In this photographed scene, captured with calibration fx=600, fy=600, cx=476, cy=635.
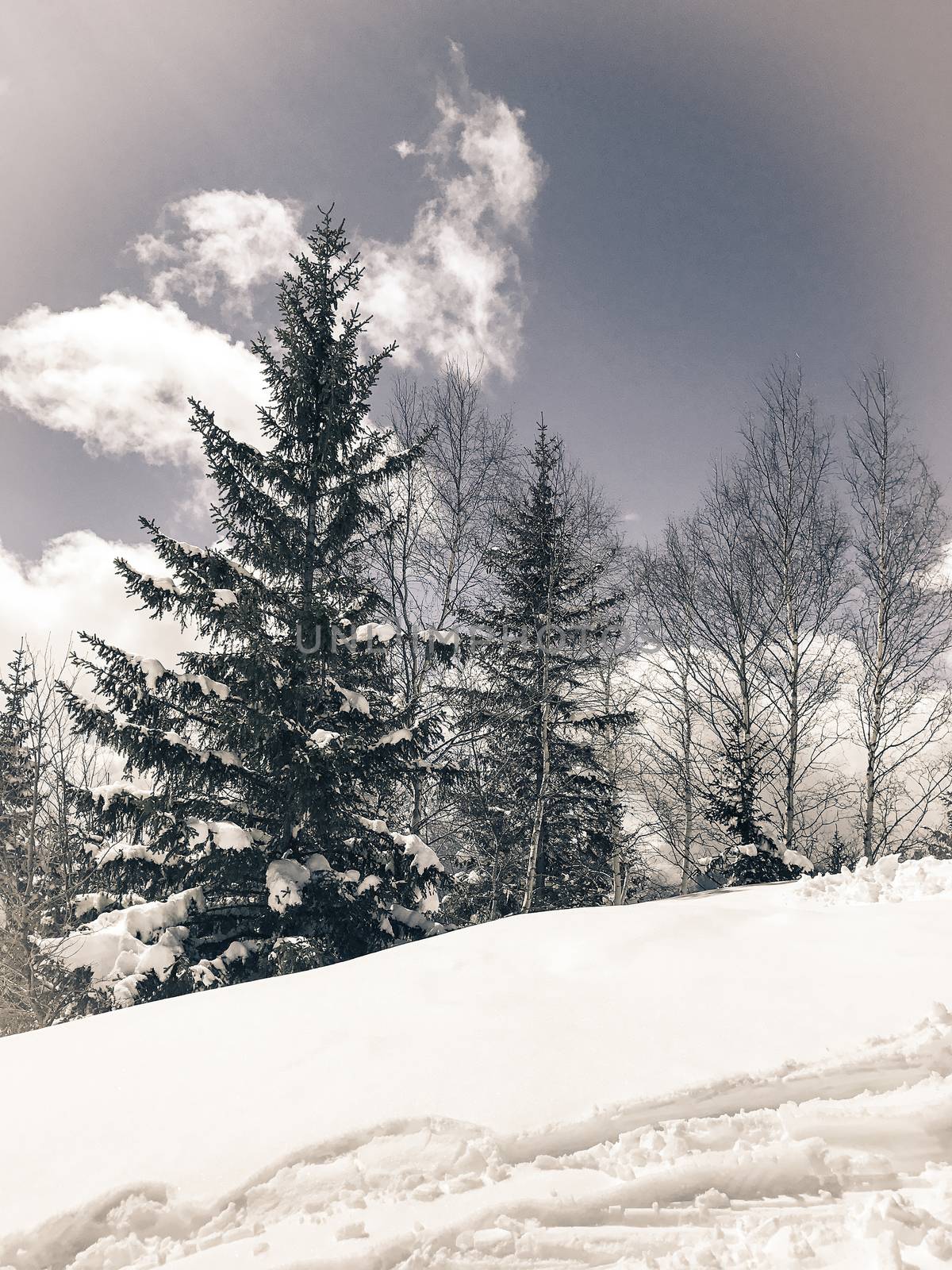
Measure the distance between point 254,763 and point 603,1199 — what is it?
6.87 m

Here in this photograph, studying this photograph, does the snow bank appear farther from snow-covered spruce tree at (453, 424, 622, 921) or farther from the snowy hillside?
snow-covered spruce tree at (453, 424, 622, 921)

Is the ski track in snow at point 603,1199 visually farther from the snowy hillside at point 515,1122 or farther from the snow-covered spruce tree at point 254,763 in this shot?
the snow-covered spruce tree at point 254,763

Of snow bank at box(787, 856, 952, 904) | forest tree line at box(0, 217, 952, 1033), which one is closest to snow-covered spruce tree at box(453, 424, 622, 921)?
forest tree line at box(0, 217, 952, 1033)

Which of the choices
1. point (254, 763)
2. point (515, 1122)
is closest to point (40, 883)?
point (254, 763)

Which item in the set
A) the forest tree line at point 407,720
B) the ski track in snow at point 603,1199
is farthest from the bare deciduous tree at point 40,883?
the ski track in snow at point 603,1199

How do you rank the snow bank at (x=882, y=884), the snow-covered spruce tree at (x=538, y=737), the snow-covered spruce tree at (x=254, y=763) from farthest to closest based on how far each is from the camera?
the snow-covered spruce tree at (x=538, y=737) → the snow-covered spruce tree at (x=254, y=763) → the snow bank at (x=882, y=884)

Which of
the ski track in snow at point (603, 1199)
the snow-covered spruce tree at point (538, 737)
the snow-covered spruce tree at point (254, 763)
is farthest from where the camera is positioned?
the snow-covered spruce tree at point (538, 737)

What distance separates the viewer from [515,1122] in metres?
2.57

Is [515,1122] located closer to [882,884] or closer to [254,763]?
[882,884]

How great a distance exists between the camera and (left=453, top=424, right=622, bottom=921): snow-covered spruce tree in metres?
11.8

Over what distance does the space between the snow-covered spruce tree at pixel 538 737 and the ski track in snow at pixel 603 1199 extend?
330 inches

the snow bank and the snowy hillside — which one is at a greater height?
the snow bank

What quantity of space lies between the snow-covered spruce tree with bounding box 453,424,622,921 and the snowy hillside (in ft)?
25.0

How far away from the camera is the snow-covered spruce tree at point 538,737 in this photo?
11750 millimetres
